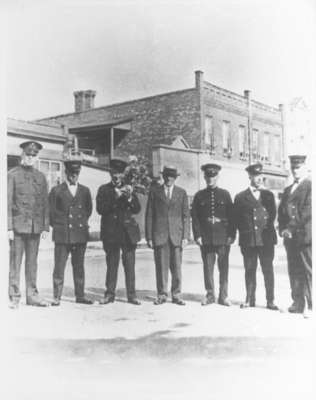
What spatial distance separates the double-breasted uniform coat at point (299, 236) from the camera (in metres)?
2.31

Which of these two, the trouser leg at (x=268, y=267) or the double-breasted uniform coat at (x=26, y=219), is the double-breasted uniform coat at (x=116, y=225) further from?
the trouser leg at (x=268, y=267)

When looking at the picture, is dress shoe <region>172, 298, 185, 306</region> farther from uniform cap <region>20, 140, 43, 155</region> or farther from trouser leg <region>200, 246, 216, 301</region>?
uniform cap <region>20, 140, 43, 155</region>

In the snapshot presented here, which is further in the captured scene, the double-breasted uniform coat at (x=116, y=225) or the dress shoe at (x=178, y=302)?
the double-breasted uniform coat at (x=116, y=225)

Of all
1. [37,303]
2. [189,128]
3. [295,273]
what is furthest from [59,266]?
Result: [295,273]

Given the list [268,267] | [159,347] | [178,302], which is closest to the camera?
[159,347]

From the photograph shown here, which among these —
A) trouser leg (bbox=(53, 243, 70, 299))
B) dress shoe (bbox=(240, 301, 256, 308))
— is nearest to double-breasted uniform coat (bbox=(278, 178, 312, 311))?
dress shoe (bbox=(240, 301, 256, 308))

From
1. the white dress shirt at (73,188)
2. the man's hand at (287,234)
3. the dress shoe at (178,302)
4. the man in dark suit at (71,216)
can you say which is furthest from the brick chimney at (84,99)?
the man's hand at (287,234)

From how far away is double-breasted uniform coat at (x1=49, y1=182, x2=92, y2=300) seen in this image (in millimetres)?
2369

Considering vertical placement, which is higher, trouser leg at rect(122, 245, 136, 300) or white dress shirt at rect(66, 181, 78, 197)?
white dress shirt at rect(66, 181, 78, 197)

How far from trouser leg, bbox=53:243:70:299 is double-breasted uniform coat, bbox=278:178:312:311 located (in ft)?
3.64

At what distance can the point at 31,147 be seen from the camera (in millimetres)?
2379

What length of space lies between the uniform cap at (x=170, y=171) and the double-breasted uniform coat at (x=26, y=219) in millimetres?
616

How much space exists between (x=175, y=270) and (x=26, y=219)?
2.59 feet

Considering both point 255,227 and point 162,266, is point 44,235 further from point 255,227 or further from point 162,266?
point 255,227
